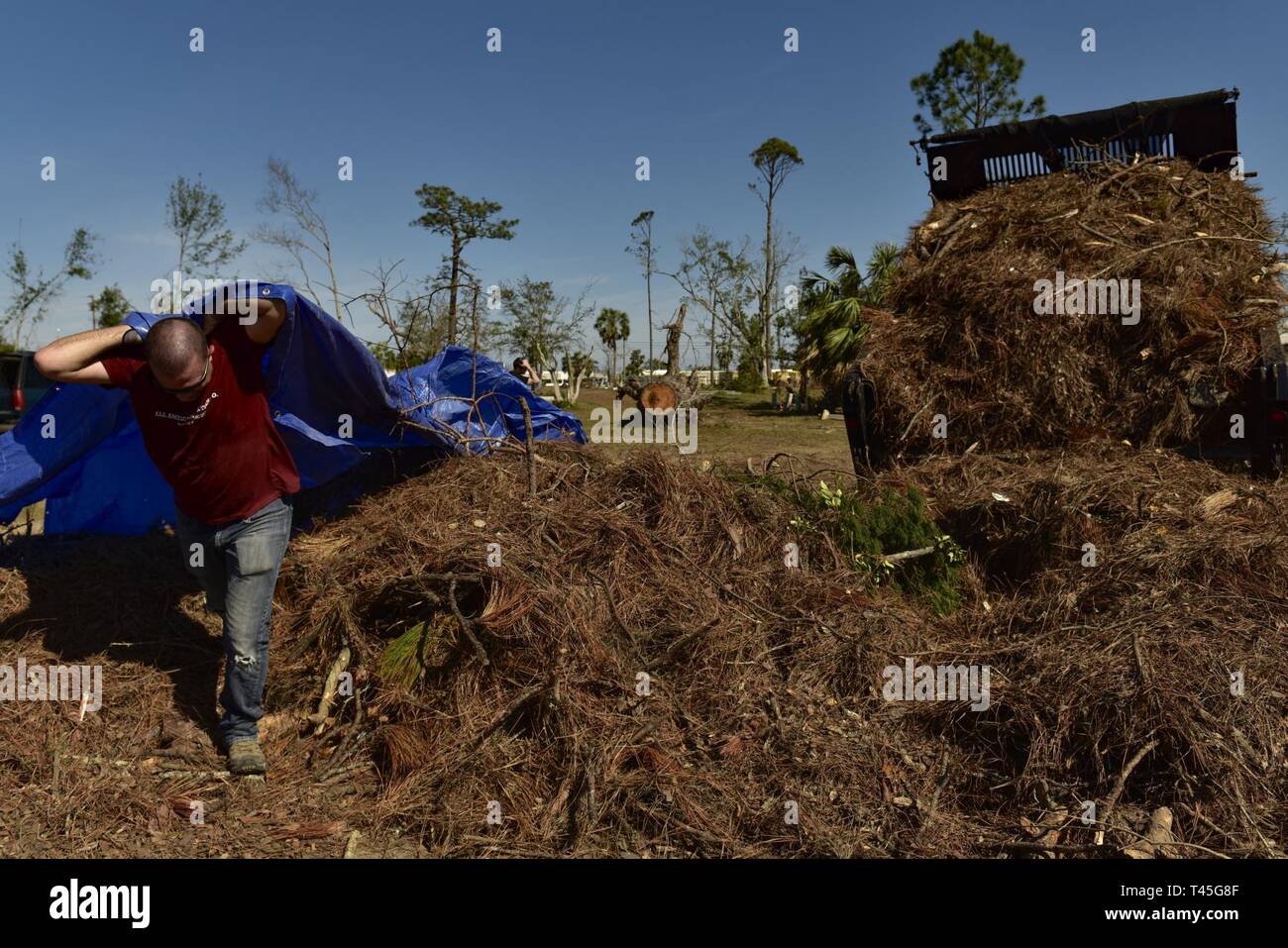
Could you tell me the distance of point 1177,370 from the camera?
16.1 ft

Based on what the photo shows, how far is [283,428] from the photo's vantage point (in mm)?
4086

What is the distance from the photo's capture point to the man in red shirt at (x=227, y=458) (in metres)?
3.17

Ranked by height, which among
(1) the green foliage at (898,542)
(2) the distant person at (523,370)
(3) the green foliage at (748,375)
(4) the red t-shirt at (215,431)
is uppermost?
(3) the green foliage at (748,375)

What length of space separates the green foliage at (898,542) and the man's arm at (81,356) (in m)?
3.36

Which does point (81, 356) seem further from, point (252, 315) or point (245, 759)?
point (245, 759)

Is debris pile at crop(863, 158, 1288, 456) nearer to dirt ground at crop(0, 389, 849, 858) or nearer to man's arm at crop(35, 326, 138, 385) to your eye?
dirt ground at crop(0, 389, 849, 858)

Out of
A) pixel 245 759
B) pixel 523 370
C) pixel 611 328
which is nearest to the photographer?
pixel 245 759

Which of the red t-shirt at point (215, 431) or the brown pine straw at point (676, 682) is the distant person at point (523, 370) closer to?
the brown pine straw at point (676, 682)

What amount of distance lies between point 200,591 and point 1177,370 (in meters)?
5.69

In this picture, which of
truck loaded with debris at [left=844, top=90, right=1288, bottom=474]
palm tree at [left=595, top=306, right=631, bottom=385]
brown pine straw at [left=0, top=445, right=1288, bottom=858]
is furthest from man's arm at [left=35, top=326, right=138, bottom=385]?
palm tree at [left=595, top=306, right=631, bottom=385]

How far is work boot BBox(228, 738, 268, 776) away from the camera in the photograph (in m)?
3.21

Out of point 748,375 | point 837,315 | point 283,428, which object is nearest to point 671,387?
point 837,315

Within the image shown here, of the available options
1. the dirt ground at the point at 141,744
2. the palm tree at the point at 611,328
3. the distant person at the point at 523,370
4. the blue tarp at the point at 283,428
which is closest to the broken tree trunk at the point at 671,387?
the distant person at the point at 523,370

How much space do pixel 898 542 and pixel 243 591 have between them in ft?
10.7
